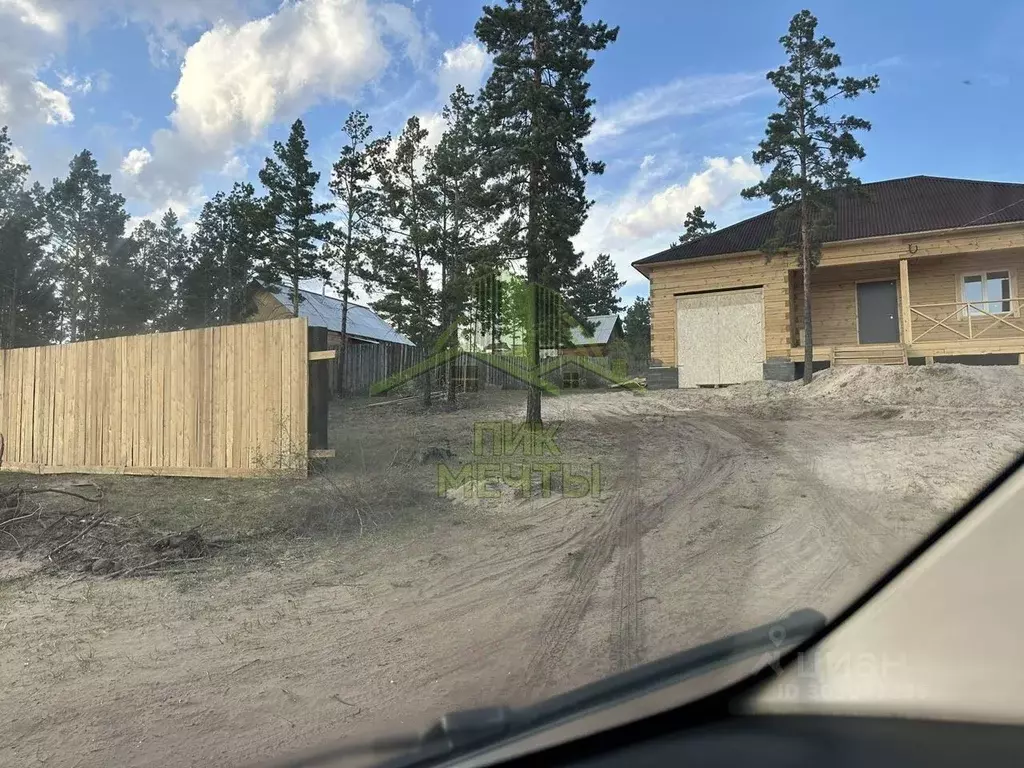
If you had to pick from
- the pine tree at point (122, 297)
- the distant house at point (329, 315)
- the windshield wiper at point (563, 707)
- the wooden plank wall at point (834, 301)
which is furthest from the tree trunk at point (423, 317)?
the pine tree at point (122, 297)

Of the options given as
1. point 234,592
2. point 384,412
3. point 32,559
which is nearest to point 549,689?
point 234,592

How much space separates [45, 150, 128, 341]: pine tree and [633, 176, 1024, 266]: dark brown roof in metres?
25.3

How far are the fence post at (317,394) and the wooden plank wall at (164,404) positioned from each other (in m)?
0.14

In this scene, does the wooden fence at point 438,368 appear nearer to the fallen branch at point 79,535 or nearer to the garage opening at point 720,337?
the garage opening at point 720,337

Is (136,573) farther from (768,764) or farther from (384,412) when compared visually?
(384,412)

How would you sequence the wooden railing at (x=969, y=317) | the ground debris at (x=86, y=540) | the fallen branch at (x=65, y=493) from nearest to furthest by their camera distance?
the ground debris at (x=86, y=540), the fallen branch at (x=65, y=493), the wooden railing at (x=969, y=317)

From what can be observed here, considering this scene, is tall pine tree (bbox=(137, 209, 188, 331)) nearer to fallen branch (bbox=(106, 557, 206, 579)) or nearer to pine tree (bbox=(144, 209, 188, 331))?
pine tree (bbox=(144, 209, 188, 331))

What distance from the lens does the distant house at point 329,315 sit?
100 feet

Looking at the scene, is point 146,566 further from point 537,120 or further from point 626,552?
point 537,120

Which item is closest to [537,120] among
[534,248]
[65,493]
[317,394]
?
[534,248]

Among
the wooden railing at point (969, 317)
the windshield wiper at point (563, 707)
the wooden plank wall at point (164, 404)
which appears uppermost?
the wooden railing at point (969, 317)

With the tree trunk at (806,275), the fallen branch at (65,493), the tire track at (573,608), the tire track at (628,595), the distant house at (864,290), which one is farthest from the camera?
the distant house at (864,290)

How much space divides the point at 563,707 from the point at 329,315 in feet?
107

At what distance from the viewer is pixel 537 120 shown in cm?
1058
